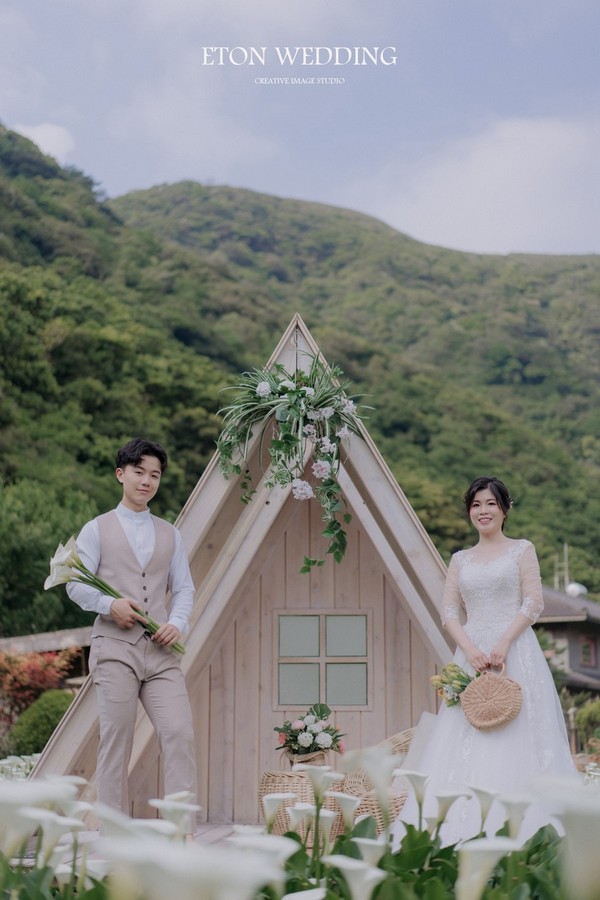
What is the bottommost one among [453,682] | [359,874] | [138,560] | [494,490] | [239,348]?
[359,874]

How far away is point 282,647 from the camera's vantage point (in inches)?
240

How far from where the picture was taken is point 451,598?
15.9 ft

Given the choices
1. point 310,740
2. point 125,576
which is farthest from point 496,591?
point 125,576

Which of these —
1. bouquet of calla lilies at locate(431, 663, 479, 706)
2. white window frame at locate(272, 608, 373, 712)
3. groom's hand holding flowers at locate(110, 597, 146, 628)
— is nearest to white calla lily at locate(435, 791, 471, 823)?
groom's hand holding flowers at locate(110, 597, 146, 628)

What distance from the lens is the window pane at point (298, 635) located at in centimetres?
608

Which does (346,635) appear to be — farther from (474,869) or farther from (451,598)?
(474,869)

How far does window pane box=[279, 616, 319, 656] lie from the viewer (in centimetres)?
608

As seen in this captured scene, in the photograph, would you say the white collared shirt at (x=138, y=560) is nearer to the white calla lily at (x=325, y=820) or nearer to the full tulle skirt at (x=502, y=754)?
the full tulle skirt at (x=502, y=754)

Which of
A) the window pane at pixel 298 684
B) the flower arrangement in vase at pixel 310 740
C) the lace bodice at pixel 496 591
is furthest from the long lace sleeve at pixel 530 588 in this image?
the window pane at pixel 298 684

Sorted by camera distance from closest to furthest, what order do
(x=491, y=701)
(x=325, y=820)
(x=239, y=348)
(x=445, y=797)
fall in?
(x=445, y=797)
(x=325, y=820)
(x=491, y=701)
(x=239, y=348)

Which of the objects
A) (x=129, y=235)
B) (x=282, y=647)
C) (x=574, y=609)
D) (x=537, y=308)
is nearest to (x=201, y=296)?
(x=129, y=235)

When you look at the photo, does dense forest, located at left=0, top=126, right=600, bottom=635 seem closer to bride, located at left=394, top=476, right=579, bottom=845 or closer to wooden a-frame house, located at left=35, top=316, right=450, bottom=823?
wooden a-frame house, located at left=35, top=316, right=450, bottom=823

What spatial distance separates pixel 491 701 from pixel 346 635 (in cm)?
166

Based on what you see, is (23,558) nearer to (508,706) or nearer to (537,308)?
(508,706)
